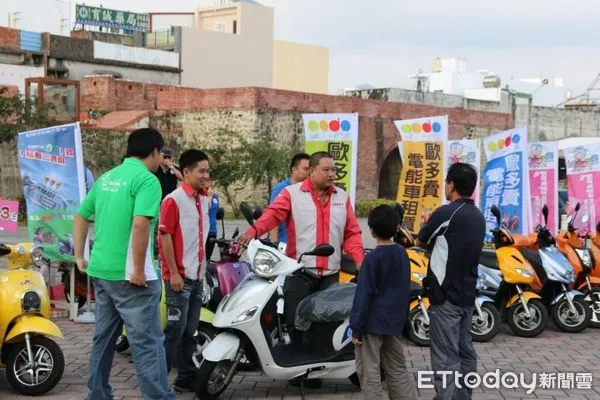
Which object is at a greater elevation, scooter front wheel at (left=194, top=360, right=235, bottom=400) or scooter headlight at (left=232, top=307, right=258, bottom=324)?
scooter headlight at (left=232, top=307, right=258, bottom=324)

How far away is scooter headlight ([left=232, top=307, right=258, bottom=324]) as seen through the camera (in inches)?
238

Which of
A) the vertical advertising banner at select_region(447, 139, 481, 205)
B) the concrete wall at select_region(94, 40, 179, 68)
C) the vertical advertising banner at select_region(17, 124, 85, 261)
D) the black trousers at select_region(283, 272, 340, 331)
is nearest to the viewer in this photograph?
the black trousers at select_region(283, 272, 340, 331)

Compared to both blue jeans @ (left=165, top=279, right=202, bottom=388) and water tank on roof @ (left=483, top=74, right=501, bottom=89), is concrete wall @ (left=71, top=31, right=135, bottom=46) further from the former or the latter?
blue jeans @ (left=165, top=279, right=202, bottom=388)

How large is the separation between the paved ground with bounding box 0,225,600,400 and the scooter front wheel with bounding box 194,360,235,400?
0.33 meters

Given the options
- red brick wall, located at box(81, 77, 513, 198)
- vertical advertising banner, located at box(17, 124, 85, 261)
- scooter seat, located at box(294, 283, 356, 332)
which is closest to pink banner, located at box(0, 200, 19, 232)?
vertical advertising banner, located at box(17, 124, 85, 261)

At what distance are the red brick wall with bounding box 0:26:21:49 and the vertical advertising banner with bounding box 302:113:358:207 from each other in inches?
1016

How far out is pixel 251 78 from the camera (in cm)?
4681

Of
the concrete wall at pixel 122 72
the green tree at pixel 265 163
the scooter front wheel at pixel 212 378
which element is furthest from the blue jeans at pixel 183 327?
the concrete wall at pixel 122 72

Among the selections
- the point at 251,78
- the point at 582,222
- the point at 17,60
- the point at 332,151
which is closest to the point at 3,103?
the point at 17,60

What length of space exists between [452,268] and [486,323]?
325 cm

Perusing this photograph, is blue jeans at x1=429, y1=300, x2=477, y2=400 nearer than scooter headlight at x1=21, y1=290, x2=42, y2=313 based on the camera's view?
Yes

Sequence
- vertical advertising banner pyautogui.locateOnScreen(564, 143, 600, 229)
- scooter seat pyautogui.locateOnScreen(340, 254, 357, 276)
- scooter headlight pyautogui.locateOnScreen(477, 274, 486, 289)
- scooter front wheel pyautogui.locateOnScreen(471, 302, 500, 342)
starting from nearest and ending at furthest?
scooter seat pyautogui.locateOnScreen(340, 254, 357, 276)
scooter front wheel pyautogui.locateOnScreen(471, 302, 500, 342)
scooter headlight pyautogui.locateOnScreen(477, 274, 486, 289)
vertical advertising banner pyautogui.locateOnScreen(564, 143, 600, 229)

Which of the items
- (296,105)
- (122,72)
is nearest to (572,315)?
(296,105)
